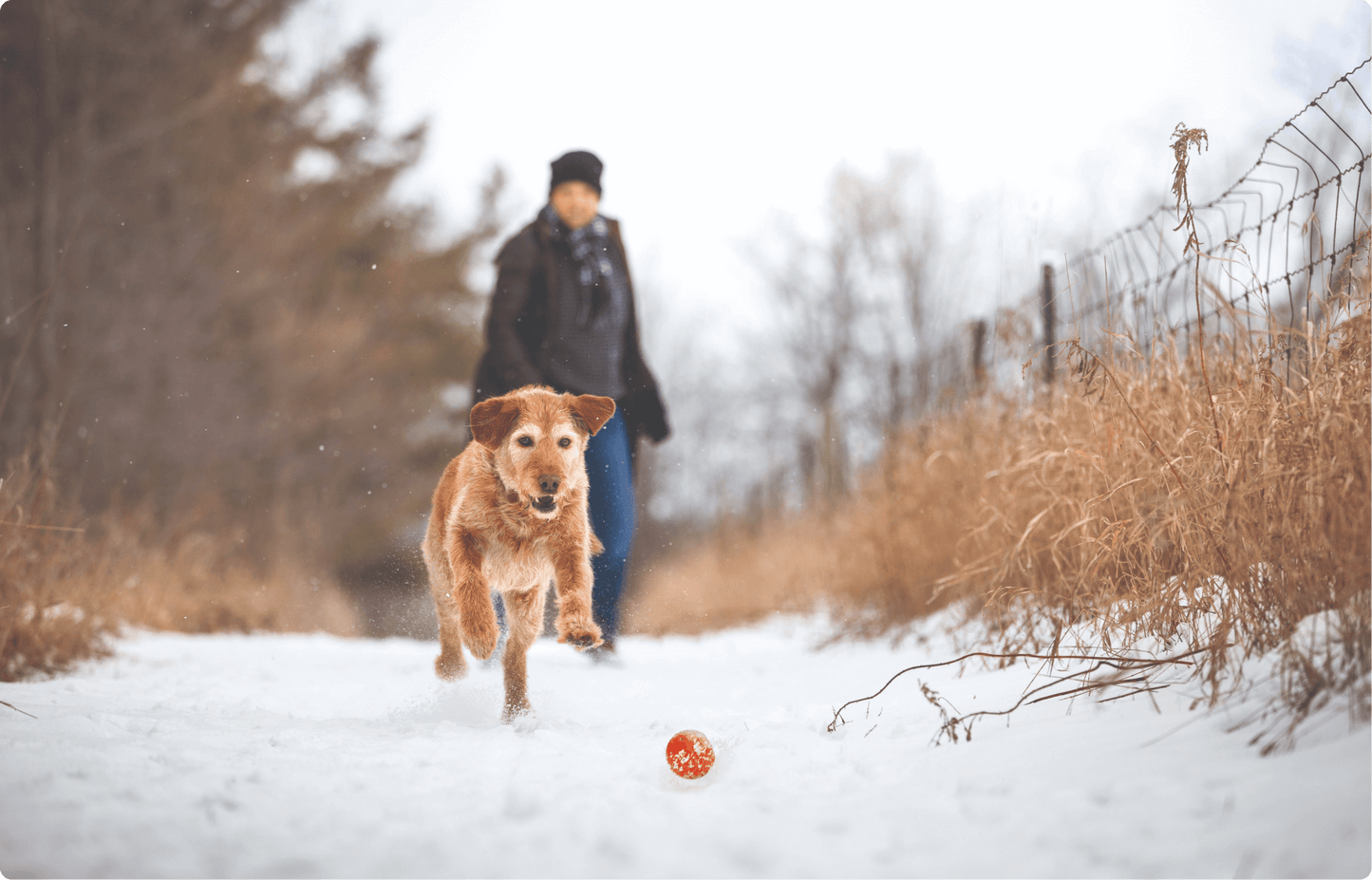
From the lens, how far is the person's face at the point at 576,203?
8.87 ft

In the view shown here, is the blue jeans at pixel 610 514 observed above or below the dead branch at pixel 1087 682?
above

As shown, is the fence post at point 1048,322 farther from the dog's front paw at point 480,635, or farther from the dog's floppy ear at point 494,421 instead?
the dog's front paw at point 480,635

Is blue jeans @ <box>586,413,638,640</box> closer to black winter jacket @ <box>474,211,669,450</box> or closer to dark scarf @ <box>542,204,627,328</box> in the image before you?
black winter jacket @ <box>474,211,669,450</box>

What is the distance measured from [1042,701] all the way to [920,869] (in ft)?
2.55

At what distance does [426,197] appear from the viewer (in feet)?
13.7

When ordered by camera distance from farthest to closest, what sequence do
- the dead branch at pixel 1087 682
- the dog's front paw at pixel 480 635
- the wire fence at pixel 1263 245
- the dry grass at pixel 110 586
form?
the dry grass at pixel 110 586
the dog's front paw at pixel 480 635
the wire fence at pixel 1263 245
the dead branch at pixel 1087 682

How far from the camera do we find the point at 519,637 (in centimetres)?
230

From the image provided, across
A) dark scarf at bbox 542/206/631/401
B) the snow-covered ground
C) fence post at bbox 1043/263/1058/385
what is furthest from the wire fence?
dark scarf at bbox 542/206/631/401

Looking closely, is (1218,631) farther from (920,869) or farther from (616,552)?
(616,552)

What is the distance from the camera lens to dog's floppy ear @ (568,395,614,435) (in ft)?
7.77

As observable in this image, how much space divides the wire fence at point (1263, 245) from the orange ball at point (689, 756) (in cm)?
160

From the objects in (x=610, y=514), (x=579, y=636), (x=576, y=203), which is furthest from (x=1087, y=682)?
(x=576, y=203)

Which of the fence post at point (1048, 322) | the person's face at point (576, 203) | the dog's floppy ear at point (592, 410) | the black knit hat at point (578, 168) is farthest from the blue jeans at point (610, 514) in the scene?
the fence post at point (1048, 322)

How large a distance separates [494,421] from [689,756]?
110 cm
